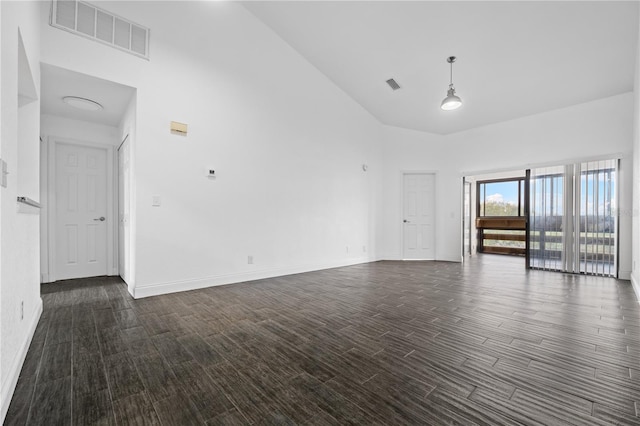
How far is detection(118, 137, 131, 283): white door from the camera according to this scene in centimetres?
383

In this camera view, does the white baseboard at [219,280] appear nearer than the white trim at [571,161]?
Yes

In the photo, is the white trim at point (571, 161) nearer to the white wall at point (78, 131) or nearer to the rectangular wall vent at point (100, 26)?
the rectangular wall vent at point (100, 26)

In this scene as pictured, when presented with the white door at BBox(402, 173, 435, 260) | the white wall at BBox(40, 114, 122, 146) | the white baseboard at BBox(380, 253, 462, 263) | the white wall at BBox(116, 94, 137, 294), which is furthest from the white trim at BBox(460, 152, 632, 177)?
the white wall at BBox(40, 114, 122, 146)

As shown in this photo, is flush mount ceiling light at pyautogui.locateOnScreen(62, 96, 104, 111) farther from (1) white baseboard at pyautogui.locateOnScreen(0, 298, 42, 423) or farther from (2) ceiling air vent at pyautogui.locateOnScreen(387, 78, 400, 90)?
(2) ceiling air vent at pyautogui.locateOnScreen(387, 78, 400, 90)

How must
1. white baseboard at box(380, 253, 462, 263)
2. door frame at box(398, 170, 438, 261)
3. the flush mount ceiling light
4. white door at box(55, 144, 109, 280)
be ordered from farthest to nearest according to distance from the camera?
door frame at box(398, 170, 438, 261) → white baseboard at box(380, 253, 462, 263) → white door at box(55, 144, 109, 280) → the flush mount ceiling light

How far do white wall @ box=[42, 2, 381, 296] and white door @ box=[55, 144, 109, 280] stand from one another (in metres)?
1.86

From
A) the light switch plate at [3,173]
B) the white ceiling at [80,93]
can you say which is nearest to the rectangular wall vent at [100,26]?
the white ceiling at [80,93]

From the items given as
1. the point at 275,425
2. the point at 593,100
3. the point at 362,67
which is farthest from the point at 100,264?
the point at 593,100

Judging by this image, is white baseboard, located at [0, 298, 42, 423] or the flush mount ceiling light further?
the flush mount ceiling light

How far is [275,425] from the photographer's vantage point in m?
1.24

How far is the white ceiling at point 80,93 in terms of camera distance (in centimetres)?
299

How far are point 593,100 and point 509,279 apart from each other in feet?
11.2

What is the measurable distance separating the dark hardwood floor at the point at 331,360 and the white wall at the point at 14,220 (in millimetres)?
166

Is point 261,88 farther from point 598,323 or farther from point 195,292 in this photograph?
point 598,323
